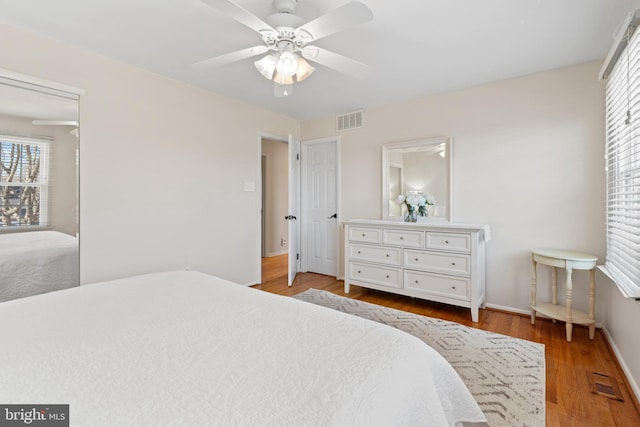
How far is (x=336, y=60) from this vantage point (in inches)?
74.7

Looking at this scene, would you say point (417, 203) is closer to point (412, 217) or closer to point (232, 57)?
point (412, 217)

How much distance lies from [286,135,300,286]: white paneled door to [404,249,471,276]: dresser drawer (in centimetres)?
151

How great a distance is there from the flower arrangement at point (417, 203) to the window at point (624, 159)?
1482 mm

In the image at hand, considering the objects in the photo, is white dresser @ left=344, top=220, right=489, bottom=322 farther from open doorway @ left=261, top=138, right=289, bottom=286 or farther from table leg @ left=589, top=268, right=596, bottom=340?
open doorway @ left=261, top=138, right=289, bottom=286

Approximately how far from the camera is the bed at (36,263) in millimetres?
2057

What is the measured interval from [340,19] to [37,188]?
254 centimetres

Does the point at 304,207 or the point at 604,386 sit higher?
the point at 304,207

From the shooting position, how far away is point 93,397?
0.72 meters

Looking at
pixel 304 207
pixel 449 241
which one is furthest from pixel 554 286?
pixel 304 207

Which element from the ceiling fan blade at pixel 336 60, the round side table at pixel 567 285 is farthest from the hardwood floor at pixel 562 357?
the ceiling fan blade at pixel 336 60

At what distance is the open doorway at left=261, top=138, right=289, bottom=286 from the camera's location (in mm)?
5828

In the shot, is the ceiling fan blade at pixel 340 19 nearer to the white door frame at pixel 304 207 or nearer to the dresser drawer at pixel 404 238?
the dresser drawer at pixel 404 238

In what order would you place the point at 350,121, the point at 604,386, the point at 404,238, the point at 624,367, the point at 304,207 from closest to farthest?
the point at 604,386 < the point at 624,367 < the point at 404,238 < the point at 350,121 < the point at 304,207

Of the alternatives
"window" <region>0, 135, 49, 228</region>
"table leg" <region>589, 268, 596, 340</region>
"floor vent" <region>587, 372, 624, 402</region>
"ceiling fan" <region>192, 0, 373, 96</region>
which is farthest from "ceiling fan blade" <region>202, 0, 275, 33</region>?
"table leg" <region>589, 268, 596, 340</region>
